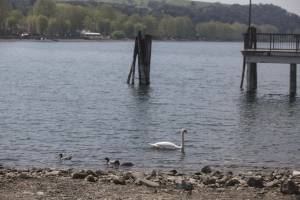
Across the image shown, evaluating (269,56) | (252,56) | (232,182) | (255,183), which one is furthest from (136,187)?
(252,56)

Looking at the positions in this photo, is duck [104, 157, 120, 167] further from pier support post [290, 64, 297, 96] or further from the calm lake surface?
pier support post [290, 64, 297, 96]

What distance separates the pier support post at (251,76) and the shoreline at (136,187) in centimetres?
3257

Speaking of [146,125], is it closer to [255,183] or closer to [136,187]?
[255,183]

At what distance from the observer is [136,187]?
17.8m

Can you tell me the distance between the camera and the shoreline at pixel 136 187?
54.4ft

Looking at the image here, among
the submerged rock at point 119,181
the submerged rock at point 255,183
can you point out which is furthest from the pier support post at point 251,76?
the submerged rock at point 119,181

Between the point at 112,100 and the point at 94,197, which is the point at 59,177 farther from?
the point at 112,100

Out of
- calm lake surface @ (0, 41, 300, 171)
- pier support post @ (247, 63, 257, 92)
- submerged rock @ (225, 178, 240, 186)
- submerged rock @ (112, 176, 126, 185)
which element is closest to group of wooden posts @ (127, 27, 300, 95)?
pier support post @ (247, 63, 257, 92)

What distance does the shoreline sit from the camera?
16.6 meters

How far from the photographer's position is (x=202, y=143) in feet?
103

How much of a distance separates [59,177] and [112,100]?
32.6 meters

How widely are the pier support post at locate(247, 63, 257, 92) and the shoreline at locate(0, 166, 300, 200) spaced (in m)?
32.6

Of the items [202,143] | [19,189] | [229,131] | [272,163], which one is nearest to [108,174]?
[19,189]

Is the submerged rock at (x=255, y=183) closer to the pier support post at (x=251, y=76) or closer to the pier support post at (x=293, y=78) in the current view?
the pier support post at (x=293, y=78)
